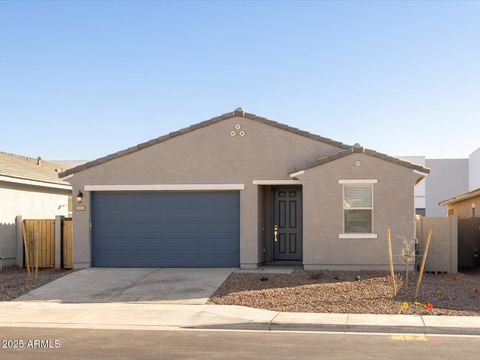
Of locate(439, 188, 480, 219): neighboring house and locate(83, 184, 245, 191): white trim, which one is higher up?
locate(83, 184, 245, 191): white trim

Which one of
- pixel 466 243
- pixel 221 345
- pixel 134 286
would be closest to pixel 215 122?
pixel 134 286

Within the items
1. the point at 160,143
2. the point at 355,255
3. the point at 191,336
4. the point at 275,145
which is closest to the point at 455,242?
the point at 355,255

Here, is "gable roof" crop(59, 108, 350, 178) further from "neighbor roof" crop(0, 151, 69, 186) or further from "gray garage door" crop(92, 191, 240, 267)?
"neighbor roof" crop(0, 151, 69, 186)

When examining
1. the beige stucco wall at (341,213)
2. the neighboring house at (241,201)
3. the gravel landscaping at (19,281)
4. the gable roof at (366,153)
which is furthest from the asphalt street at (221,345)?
the gable roof at (366,153)

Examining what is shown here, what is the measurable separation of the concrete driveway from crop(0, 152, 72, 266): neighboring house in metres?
3.96

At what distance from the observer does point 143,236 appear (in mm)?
18609

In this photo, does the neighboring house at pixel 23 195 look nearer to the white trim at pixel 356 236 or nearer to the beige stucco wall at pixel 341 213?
the beige stucco wall at pixel 341 213

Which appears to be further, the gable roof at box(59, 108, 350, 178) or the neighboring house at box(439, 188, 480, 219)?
the neighboring house at box(439, 188, 480, 219)

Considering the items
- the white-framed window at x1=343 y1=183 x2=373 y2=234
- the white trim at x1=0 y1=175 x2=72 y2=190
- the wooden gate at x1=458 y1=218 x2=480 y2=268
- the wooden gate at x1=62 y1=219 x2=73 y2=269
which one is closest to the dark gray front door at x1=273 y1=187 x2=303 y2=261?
the white-framed window at x1=343 y1=183 x2=373 y2=234

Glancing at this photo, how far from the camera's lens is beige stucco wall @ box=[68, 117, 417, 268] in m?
17.3

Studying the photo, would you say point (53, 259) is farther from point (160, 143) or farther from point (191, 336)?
point (191, 336)

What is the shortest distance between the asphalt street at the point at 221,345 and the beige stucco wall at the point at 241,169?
273 inches

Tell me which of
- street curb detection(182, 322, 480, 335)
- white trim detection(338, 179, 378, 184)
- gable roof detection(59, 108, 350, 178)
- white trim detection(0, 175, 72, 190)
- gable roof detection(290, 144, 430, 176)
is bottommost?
street curb detection(182, 322, 480, 335)

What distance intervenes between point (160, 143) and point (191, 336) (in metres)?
9.09
